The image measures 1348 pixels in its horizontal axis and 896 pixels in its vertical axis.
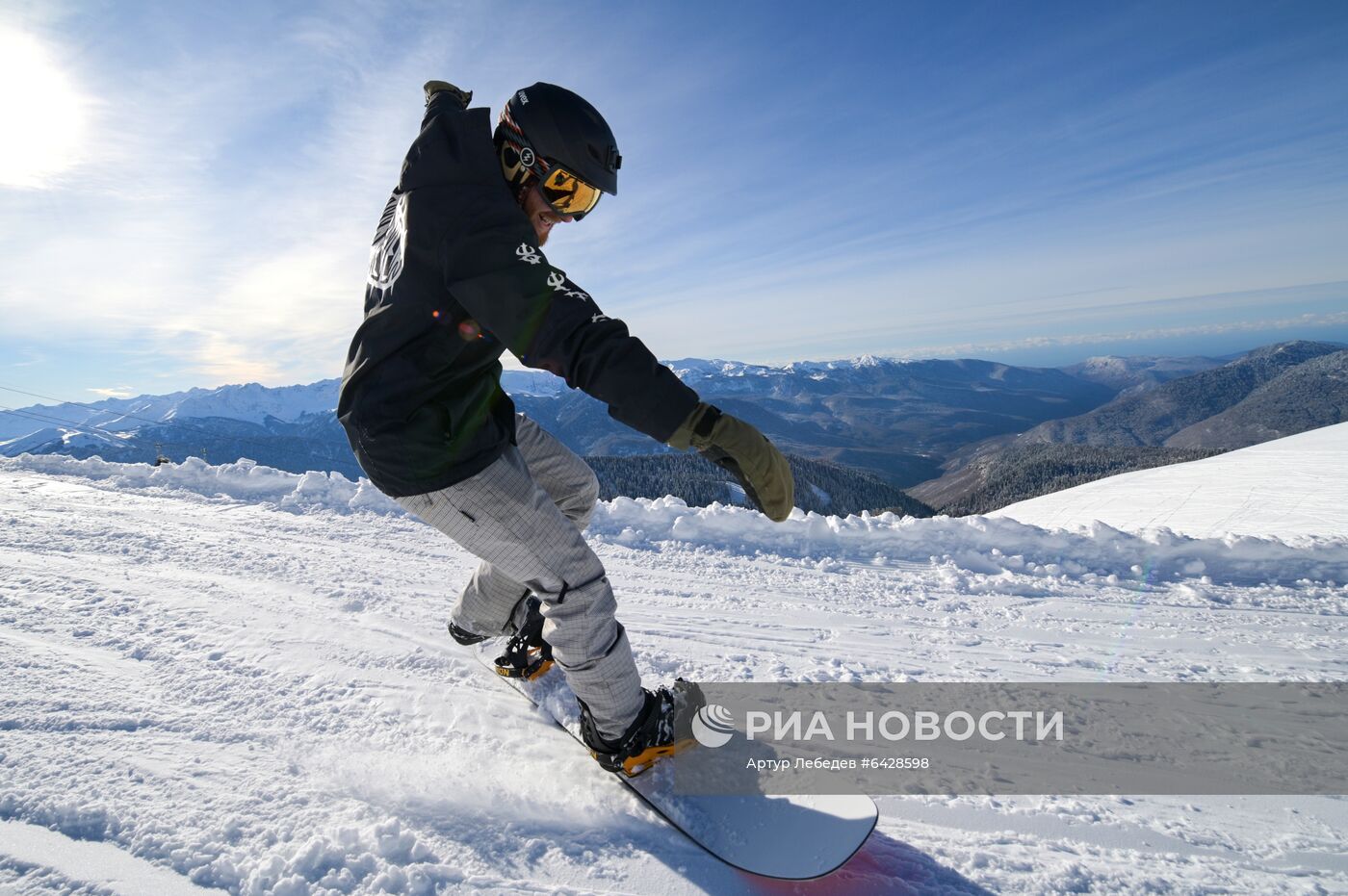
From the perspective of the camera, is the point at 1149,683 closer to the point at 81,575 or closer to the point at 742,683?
the point at 742,683

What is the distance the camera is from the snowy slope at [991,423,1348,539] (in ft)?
36.4

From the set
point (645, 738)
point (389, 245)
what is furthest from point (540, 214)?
point (645, 738)

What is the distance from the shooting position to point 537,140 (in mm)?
2289

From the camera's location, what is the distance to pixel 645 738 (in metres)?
2.43

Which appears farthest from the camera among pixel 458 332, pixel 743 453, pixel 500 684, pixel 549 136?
pixel 500 684

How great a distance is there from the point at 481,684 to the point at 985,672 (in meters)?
2.90

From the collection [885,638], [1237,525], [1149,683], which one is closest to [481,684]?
[885,638]

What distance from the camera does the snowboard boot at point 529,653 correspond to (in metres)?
3.16

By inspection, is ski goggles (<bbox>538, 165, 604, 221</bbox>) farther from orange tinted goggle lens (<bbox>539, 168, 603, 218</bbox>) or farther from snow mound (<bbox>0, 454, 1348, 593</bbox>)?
snow mound (<bbox>0, 454, 1348, 593</bbox>)

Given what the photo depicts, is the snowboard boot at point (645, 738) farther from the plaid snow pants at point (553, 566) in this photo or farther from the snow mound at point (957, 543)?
the snow mound at point (957, 543)

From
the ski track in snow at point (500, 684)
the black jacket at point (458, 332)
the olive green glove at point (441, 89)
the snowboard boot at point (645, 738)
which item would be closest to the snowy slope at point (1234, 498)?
the ski track in snow at point (500, 684)

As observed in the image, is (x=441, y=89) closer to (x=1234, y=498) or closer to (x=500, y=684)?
(x=500, y=684)

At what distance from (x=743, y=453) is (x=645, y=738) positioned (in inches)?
52.1

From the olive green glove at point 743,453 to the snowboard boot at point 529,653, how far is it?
5.65 feet
